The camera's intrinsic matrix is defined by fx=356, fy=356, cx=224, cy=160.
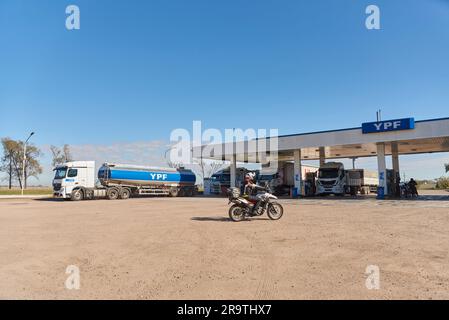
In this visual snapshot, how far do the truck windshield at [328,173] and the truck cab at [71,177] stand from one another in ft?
65.8

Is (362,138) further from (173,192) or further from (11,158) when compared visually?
(11,158)

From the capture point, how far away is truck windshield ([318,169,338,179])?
3055 centimetres

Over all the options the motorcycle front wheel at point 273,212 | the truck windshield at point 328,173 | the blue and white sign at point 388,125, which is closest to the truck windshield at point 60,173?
the truck windshield at point 328,173

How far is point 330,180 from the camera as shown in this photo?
30484mm

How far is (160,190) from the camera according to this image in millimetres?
36094

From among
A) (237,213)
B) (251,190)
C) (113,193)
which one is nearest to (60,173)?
(113,193)

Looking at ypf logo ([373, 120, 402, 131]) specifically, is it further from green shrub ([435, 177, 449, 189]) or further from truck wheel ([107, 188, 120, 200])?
green shrub ([435, 177, 449, 189])

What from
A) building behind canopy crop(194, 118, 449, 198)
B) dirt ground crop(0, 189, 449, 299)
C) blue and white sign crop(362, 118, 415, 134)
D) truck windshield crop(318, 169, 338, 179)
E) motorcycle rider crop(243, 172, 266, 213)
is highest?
blue and white sign crop(362, 118, 415, 134)

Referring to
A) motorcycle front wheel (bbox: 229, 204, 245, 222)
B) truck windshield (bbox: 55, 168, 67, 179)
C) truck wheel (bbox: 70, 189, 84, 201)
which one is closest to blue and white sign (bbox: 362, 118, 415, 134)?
motorcycle front wheel (bbox: 229, 204, 245, 222)

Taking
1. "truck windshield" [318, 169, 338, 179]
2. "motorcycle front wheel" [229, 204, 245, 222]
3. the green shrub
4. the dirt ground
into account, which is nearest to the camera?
the dirt ground

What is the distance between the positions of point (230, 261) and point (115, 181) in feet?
90.5
